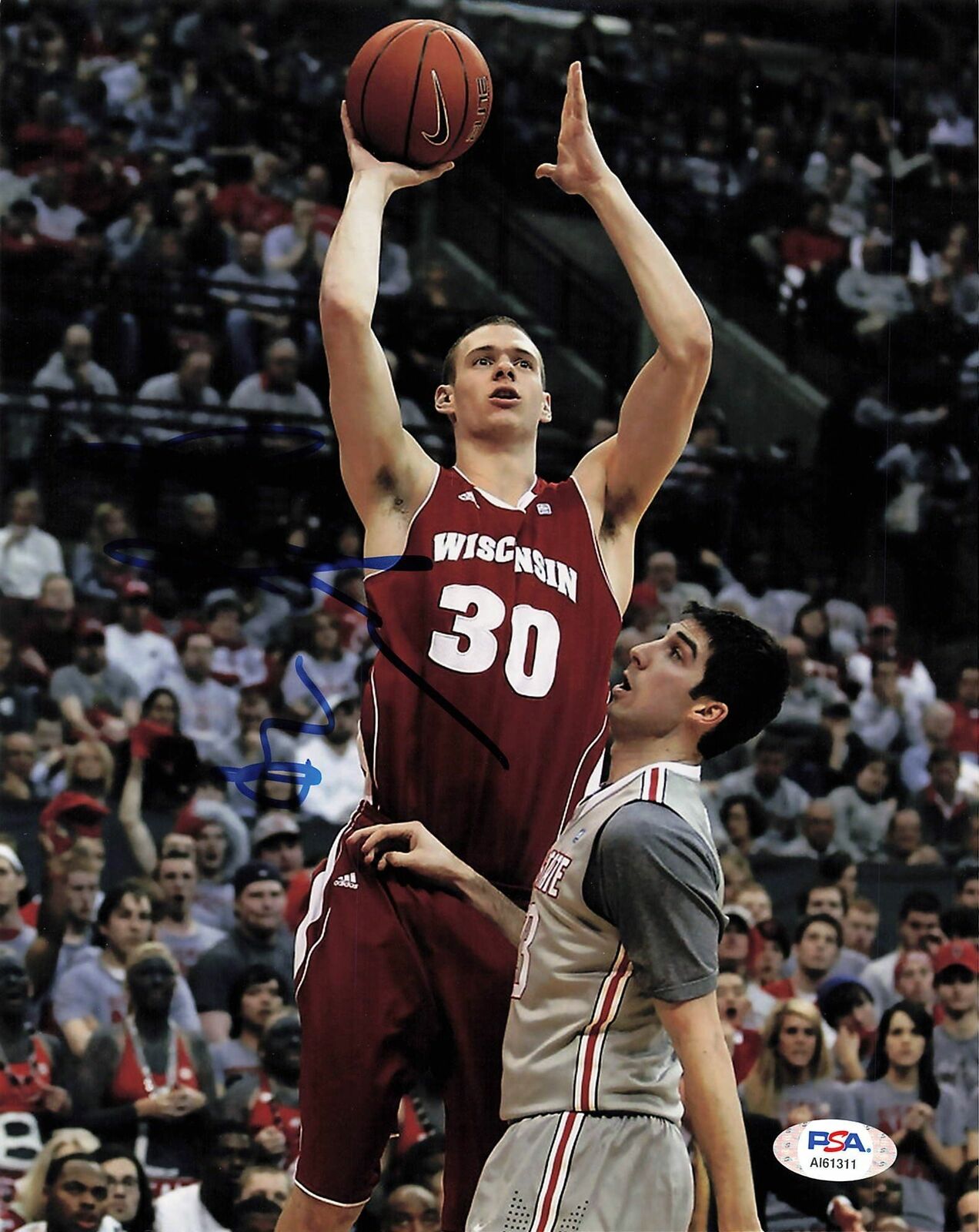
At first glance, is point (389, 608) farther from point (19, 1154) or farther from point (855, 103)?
point (855, 103)

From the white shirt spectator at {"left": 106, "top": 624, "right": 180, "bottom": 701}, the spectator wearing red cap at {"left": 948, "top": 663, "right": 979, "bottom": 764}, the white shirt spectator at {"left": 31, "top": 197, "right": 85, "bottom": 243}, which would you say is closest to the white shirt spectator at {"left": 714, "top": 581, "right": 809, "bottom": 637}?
the spectator wearing red cap at {"left": 948, "top": 663, "right": 979, "bottom": 764}

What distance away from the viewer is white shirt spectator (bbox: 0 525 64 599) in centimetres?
806

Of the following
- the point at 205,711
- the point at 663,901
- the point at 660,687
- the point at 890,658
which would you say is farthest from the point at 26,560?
the point at 663,901

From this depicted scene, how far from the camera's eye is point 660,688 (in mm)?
3424

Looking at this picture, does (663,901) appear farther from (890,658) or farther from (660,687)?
(890,658)

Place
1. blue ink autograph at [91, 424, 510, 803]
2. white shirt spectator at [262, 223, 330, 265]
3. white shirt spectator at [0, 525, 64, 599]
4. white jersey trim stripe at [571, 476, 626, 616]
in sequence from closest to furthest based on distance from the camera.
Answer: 1. white jersey trim stripe at [571, 476, 626, 616]
2. blue ink autograph at [91, 424, 510, 803]
3. white shirt spectator at [0, 525, 64, 599]
4. white shirt spectator at [262, 223, 330, 265]

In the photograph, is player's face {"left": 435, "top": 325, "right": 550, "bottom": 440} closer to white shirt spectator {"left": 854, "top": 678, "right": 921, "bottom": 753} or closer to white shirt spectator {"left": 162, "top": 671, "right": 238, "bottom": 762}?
white shirt spectator {"left": 162, "top": 671, "right": 238, "bottom": 762}

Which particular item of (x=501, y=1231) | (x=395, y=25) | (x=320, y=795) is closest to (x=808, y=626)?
(x=320, y=795)

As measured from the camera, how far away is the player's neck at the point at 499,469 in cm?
386

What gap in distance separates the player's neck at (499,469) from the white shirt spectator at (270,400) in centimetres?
530

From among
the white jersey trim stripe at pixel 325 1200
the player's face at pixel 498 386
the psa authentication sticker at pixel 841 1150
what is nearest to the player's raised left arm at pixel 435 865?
the white jersey trim stripe at pixel 325 1200

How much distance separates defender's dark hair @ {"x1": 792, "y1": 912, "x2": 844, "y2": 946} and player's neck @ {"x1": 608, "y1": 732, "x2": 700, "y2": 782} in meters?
4.29

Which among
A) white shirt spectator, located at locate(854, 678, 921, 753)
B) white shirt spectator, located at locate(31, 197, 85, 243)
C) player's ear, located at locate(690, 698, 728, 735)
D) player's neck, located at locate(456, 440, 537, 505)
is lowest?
player's ear, located at locate(690, 698, 728, 735)

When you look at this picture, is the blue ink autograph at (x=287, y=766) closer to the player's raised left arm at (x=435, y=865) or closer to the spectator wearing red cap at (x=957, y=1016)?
the spectator wearing red cap at (x=957, y=1016)
